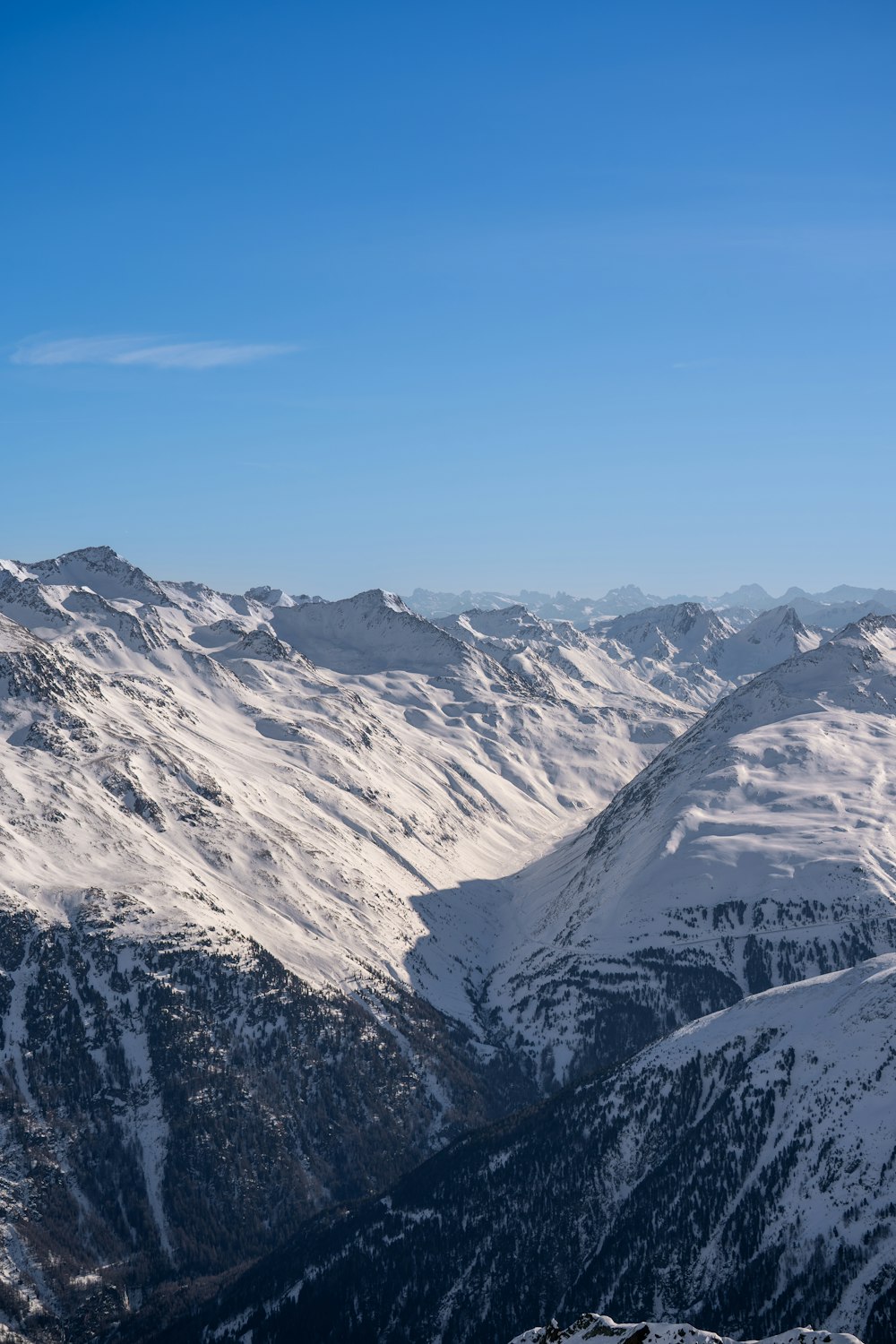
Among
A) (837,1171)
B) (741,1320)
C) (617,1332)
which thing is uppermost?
(617,1332)

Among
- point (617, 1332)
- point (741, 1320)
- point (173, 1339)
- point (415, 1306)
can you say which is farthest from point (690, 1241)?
point (173, 1339)

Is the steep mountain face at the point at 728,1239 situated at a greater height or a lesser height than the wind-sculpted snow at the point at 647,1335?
lesser

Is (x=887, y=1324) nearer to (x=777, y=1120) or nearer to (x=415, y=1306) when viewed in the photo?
(x=777, y=1120)

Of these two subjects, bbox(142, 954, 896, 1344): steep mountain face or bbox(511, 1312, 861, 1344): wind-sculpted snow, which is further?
bbox(142, 954, 896, 1344): steep mountain face

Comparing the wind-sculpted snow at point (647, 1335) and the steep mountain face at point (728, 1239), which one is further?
the steep mountain face at point (728, 1239)

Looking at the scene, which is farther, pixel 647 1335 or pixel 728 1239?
pixel 728 1239

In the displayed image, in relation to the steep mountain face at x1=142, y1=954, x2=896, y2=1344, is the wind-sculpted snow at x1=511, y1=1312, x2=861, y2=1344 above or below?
above

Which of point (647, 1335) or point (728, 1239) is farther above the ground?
point (647, 1335)

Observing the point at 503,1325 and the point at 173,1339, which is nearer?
the point at 503,1325
